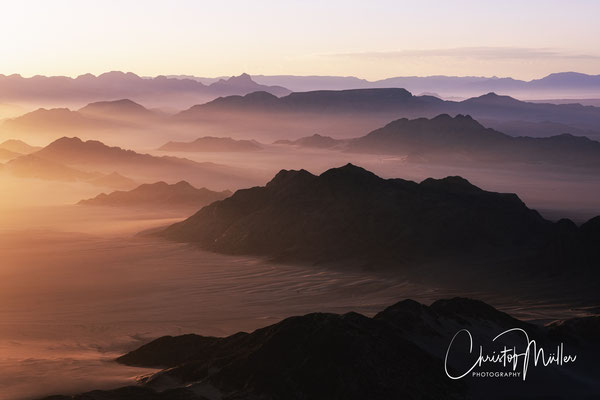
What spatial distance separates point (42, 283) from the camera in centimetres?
7906

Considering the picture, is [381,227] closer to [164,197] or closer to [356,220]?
[356,220]

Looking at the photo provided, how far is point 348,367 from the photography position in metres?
35.1

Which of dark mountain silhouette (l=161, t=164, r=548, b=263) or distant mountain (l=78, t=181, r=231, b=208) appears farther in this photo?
distant mountain (l=78, t=181, r=231, b=208)

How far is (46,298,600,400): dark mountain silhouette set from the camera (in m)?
34.5

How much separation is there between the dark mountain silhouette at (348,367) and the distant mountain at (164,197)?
118m

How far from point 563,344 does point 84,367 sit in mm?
28955

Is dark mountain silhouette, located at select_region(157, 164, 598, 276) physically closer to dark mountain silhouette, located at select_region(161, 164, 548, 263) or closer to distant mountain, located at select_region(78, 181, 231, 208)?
dark mountain silhouette, located at select_region(161, 164, 548, 263)

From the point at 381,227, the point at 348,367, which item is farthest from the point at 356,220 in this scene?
the point at 348,367

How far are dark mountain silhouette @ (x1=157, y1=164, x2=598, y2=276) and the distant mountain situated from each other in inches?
1884

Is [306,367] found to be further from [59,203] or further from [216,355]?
[59,203]

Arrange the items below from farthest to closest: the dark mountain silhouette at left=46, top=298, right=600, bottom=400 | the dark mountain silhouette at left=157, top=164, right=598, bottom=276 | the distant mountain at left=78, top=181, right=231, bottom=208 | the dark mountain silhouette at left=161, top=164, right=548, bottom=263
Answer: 1. the distant mountain at left=78, top=181, right=231, bottom=208
2. the dark mountain silhouette at left=161, top=164, right=548, bottom=263
3. the dark mountain silhouette at left=157, top=164, right=598, bottom=276
4. the dark mountain silhouette at left=46, top=298, right=600, bottom=400

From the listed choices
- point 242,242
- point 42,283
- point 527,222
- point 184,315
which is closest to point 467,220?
point 527,222

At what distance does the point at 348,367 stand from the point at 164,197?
434 ft

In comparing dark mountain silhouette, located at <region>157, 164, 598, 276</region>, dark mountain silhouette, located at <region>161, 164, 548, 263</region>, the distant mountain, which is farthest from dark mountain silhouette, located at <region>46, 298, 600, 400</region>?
the distant mountain
